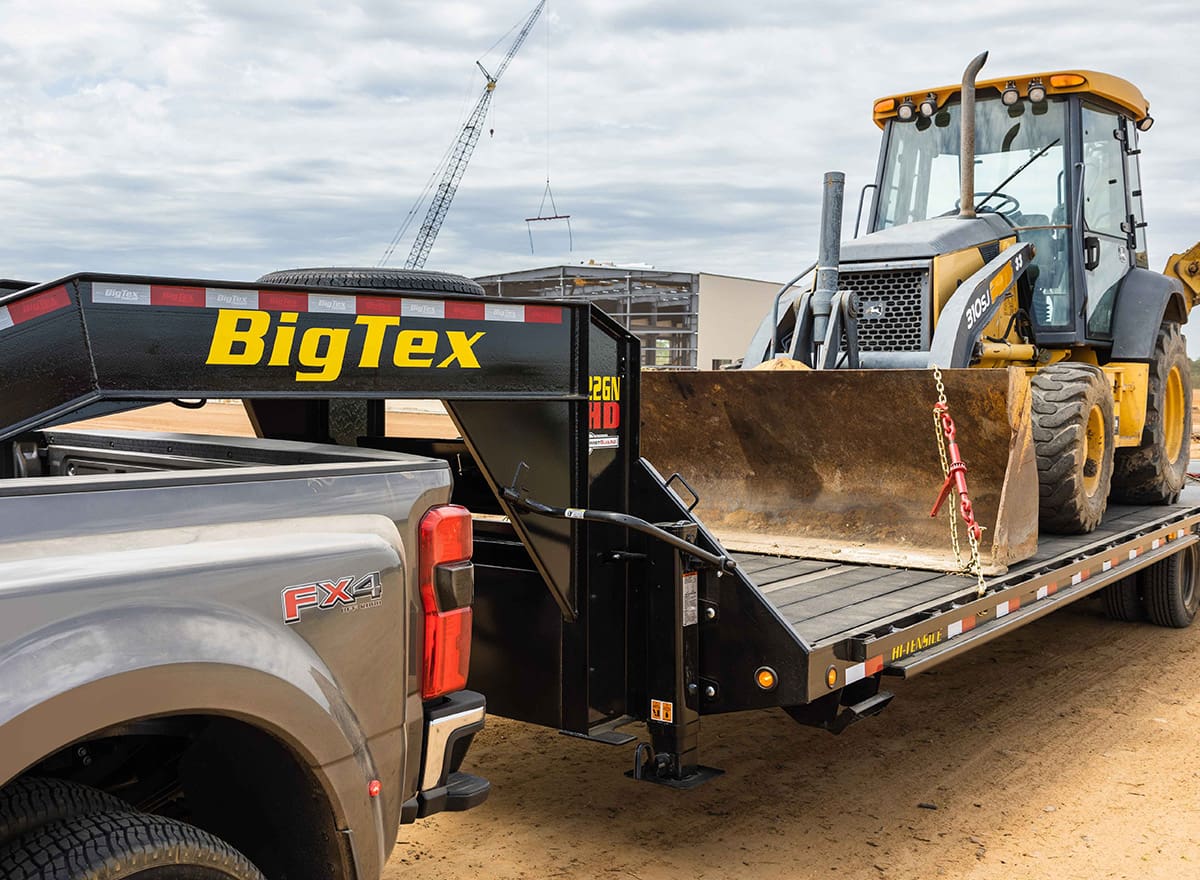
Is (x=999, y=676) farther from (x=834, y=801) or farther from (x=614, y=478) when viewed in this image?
(x=614, y=478)

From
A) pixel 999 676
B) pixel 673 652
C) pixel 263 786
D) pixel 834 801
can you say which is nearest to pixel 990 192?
pixel 999 676

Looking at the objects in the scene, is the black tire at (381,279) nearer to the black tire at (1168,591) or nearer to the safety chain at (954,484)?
the safety chain at (954,484)

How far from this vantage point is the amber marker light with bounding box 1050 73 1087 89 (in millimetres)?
8039

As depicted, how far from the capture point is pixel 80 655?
200 cm

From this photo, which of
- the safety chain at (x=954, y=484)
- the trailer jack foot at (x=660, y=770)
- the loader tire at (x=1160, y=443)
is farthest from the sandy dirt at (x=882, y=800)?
the loader tire at (x=1160, y=443)

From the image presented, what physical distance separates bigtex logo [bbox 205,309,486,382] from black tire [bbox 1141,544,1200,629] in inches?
259

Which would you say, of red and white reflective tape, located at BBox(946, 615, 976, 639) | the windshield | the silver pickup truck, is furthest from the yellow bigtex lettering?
the windshield

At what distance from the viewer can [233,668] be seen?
2.22 meters

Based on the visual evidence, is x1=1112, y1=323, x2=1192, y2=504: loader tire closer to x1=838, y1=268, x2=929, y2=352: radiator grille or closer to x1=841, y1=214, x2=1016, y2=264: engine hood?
x1=841, y1=214, x2=1016, y2=264: engine hood

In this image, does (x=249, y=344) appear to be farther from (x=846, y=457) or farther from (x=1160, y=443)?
(x=1160, y=443)

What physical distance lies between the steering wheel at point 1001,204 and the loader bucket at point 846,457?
2.85 metres

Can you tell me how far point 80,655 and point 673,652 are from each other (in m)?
2.35

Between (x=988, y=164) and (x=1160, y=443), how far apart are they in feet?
7.88

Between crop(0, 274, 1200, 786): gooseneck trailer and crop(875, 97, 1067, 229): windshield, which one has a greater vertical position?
crop(875, 97, 1067, 229): windshield
